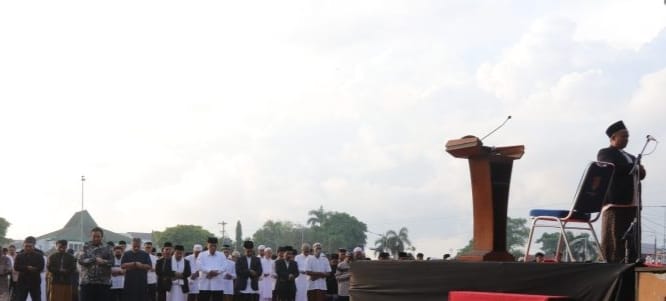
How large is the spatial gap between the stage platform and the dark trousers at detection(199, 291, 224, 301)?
1257 centimetres

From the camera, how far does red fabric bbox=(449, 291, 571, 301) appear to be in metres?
8.02

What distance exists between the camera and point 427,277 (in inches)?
364

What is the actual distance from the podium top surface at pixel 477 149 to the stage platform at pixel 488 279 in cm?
99

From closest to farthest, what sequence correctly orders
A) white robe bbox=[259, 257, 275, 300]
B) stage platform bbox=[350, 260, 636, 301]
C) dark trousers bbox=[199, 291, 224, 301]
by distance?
stage platform bbox=[350, 260, 636, 301], dark trousers bbox=[199, 291, 224, 301], white robe bbox=[259, 257, 275, 300]

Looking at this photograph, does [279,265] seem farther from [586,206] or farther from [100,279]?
[586,206]

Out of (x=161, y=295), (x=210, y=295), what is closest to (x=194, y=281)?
(x=210, y=295)

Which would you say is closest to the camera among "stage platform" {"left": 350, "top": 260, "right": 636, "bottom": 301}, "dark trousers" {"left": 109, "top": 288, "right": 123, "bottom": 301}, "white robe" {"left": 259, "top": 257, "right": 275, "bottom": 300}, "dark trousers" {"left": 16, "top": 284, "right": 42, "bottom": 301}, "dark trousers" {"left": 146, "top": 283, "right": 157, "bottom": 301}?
"stage platform" {"left": 350, "top": 260, "right": 636, "bottom": 301}

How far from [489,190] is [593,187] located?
90cm

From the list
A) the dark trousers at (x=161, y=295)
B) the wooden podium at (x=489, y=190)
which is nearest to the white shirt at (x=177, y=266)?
the dark trousers at (x=161, y=295)

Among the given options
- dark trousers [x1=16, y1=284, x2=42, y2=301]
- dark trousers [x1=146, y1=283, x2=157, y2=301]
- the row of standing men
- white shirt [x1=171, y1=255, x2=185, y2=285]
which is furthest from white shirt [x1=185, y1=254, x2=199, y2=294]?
dark trousers [x1=16, y1=284, x2=42, y2=301]

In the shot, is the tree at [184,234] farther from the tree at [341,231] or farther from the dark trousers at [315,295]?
the dark trousers at [315,295]

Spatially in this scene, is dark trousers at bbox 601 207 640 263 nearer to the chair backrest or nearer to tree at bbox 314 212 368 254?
the chair backrest

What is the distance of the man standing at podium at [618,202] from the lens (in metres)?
9.01

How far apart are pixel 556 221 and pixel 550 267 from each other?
0.98 metres
